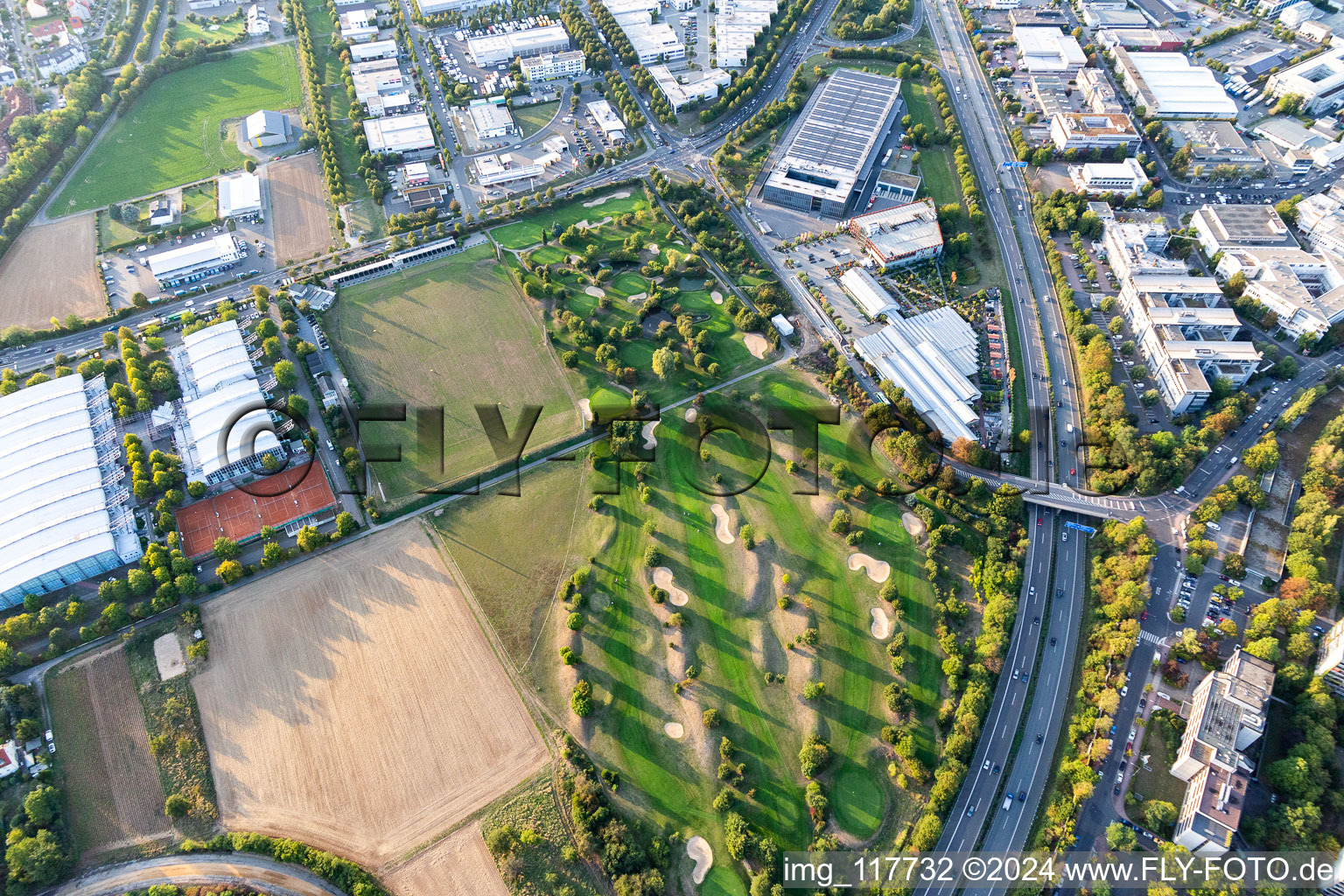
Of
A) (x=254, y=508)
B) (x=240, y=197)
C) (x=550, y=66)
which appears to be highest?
(x=550, y=66)

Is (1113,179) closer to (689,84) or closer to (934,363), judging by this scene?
(934,363)

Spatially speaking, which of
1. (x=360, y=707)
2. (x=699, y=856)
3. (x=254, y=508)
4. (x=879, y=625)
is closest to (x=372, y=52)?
(x=254, y=508)

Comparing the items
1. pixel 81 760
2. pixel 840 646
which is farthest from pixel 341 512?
pixel 840 646

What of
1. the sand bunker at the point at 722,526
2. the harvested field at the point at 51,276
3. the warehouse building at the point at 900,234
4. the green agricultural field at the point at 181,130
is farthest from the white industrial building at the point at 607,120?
the harvested field at the point at 51,276

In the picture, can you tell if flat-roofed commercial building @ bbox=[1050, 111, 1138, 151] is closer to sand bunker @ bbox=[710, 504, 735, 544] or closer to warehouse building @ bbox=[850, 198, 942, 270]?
warehouse building @ bbox=[850, 198, 942, 270]

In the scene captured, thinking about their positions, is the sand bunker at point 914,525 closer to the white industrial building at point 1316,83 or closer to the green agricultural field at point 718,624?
the green agricultural field at point 718,624

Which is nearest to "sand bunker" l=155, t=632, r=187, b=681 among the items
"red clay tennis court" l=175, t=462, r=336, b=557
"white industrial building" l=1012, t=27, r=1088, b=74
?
"red clay tennis court" l=175, t=462, r=336, b=557
